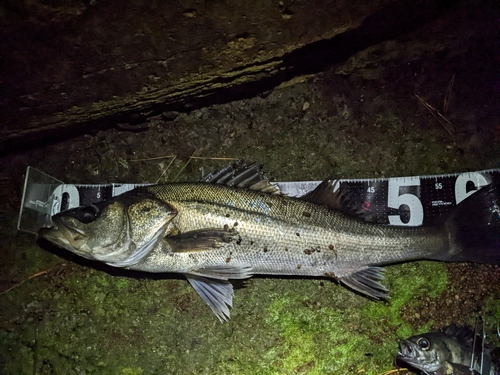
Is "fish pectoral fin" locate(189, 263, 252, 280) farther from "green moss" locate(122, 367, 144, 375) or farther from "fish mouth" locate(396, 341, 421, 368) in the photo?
"fish mouth" locate(396, 341, 421, 368)

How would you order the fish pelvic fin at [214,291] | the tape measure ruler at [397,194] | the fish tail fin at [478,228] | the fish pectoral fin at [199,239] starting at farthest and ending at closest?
the tape measure ruler at [397,194], the fish pelvic fin at [214,291], the fish tail fin at [478,228], the fish pectoral fin at [199,239]

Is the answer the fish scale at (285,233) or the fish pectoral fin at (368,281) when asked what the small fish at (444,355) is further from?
the fish scale at (285,233)

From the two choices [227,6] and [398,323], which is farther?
[398,323]

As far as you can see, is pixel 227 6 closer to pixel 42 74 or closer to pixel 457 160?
pixel 42 74

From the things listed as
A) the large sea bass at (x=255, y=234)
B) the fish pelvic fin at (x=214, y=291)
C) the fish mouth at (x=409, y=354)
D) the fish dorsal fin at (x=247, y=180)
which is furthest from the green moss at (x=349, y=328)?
the fish dorsal fin at (x=247, y=180)

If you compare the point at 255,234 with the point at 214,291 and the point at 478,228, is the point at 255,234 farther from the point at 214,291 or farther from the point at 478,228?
the point at 478,228

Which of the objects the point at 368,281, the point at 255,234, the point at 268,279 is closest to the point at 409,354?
the point at 368,281

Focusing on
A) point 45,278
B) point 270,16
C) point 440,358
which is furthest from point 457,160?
point 45,278
